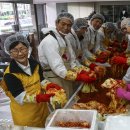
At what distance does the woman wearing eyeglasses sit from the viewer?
167 cm

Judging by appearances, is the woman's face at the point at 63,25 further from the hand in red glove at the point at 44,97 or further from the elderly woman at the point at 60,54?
the hand in red glove at the point at 44,97

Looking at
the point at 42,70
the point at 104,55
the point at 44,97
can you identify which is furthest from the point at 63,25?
the point at 104,55

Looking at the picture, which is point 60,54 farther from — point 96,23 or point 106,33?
point 106,33

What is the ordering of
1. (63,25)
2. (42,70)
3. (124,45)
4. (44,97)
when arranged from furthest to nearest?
(124,45)
(63,25)
(42,70)
(44,97)

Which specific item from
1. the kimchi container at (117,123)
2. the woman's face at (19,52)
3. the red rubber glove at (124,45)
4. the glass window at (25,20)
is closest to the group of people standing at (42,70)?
the woman's face at (19,52)

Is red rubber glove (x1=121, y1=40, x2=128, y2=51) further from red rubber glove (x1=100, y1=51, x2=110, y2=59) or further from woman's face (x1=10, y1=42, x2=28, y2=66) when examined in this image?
woman's face (x1=10, y1=42, x2=28, y2=66)

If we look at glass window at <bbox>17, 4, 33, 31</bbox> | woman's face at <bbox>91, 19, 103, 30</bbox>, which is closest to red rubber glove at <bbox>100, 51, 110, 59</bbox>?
woman's face at <bbox>91, 19, 103, 30</bbox>

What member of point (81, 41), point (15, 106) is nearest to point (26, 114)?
point (15, 106)

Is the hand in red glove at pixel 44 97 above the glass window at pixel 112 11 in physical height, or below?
below

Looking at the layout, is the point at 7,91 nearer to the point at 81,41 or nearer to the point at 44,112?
the point at 44,112

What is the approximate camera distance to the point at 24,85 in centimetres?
176

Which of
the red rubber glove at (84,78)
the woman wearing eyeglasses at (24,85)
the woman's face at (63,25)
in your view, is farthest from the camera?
the woman's face at (63,25)

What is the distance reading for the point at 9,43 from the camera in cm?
171

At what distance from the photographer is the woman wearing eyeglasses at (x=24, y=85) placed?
167 cm
